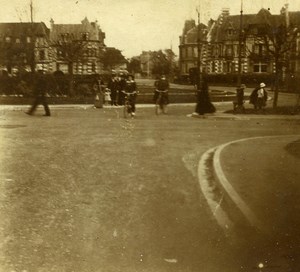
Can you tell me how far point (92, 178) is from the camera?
794 centimetres

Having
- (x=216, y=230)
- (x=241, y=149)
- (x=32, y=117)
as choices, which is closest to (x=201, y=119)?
(x=32, y=117)

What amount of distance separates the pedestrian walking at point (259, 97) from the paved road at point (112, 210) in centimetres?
593

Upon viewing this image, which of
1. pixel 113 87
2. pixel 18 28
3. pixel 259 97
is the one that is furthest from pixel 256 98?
pixel 18 28

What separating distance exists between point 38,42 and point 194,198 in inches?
171

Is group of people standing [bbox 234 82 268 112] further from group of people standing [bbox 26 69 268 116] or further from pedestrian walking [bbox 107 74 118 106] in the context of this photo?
pedestrian walking [bbox 107 74 118 106]

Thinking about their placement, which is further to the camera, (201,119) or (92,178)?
(201,119)

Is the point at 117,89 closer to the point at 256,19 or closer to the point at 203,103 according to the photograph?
the point at 203,103

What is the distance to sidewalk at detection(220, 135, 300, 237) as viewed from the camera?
17.8 feet

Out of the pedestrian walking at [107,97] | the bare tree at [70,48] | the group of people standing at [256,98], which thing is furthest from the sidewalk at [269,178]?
the pedestrian walking at [107,97]

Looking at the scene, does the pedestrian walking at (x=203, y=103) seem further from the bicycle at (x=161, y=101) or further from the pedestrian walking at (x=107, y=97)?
the pedestrian walking at (x=107, y=97)

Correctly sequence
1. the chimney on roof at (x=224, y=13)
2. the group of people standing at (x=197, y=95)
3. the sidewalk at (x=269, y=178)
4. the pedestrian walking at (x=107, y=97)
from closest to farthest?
the sidewalk at (x=269, y=178), the chimney on roof at (x=224, y=13), the group of people standing at (x=197, y=95), the pedestrian walking at (x=107, y=97)

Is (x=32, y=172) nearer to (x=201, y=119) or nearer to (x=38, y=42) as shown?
(x=38, y=42)

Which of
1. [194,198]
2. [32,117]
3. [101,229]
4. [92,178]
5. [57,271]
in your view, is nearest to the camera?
[57,271]

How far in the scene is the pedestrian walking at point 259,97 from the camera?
60.3 ft
